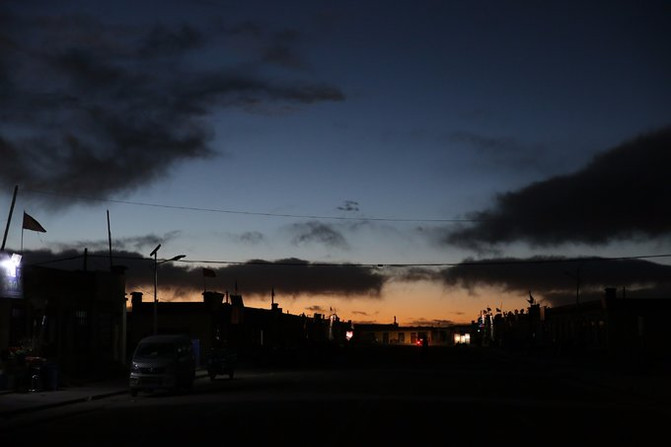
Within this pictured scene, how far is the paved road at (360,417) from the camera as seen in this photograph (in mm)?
16031

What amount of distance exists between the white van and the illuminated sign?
23.6 feet

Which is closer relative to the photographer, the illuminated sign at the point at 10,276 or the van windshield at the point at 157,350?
the van windshield at the point at 157,350

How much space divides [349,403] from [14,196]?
23.6 m

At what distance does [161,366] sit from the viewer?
2942 cm

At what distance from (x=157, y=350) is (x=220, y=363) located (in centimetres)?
949

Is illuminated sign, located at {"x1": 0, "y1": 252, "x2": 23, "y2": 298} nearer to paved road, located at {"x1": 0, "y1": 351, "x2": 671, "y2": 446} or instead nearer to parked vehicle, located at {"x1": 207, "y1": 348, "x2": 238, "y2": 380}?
paved road, located at {"x1": 0, "y1": 351, "x2": 671, "y2": 446}

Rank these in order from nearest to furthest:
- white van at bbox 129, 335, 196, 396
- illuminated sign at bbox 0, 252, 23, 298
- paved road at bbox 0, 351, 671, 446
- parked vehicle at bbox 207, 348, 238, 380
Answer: paved road at bbox 0, 351, 671, 446 < white van at bbox 129, 335, 196, 396 < illuminated sign at bbox 0, 252, 23, 298 < parked vehicle at bbox 207, 348, 238, 380

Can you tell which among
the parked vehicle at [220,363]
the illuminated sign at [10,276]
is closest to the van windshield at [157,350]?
the illuminated sign at [10,276]

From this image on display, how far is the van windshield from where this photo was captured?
30.4 meters

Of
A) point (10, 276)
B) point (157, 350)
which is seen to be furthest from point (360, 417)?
point (10, 276)

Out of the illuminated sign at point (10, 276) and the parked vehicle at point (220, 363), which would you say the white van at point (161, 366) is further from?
the parked vehicle at point (220, 363)

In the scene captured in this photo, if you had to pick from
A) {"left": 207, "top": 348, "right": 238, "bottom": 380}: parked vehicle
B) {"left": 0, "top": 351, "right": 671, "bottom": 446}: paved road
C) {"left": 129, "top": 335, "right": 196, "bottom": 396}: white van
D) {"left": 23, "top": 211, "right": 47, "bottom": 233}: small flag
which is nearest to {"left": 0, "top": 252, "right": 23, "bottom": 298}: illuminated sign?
{"left": 23, "top": 211, "right": 47, "bottom": 233}: small flag

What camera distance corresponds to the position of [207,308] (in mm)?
71750

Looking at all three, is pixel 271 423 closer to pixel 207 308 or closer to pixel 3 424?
pixel 3 424
